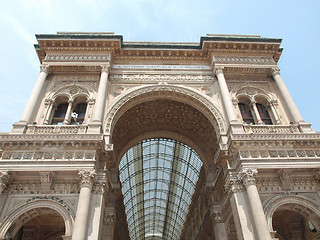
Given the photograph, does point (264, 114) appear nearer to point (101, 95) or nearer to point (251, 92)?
point (251, 92)

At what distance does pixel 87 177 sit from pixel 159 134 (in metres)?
11.3

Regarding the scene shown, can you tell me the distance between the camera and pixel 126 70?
19.7 metres

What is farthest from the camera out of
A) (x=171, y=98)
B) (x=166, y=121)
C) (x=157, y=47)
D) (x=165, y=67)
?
(x=166, y=121)

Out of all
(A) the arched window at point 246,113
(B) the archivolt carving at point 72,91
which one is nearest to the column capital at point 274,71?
(A) the arched window at point 246,113

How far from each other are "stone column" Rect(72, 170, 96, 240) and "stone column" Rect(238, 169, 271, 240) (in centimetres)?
800

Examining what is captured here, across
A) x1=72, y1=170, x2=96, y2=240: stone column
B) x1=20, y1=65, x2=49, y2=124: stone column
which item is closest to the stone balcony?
x1=20, y1=65, x2=49, y2=124: stone column

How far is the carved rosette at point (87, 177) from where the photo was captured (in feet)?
41.1

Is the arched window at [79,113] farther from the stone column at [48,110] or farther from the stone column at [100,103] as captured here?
the stone column at [100,103]

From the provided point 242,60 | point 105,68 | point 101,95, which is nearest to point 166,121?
point 105,68

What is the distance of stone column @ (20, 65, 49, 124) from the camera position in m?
15.5

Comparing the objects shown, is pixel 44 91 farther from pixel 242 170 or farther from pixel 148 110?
pixel 242 170

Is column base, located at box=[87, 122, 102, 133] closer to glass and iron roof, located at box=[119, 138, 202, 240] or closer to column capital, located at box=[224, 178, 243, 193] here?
column capital, located at box=[224, 178, 243, 193]

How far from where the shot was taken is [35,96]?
16547mm

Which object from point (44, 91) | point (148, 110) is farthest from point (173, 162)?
point (44, 91)
